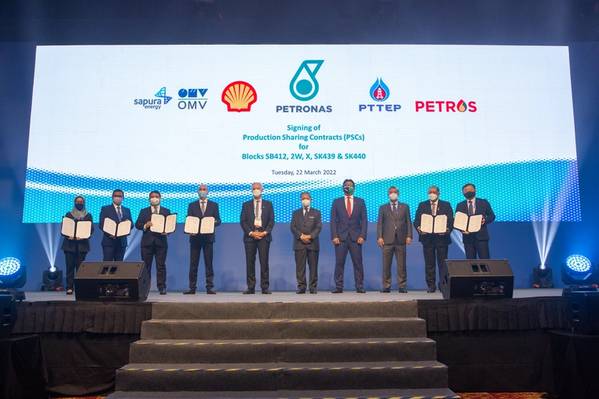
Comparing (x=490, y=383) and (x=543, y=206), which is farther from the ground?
(x=543, y=206)

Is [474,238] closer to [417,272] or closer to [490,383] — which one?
[417,272]

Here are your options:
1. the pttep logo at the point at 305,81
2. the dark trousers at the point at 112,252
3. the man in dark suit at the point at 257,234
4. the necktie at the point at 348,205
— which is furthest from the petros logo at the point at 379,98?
the dark trousers at the point at 112,252

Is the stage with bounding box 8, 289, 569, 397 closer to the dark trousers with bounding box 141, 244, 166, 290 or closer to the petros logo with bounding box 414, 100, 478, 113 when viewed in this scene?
the dark trousers with bounding box 141, 244, 166, 290

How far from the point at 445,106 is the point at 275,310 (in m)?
4.42

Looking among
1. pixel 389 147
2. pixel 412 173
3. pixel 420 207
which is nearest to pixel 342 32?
pixel 389 147

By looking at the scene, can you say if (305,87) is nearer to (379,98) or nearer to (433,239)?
(379,98)

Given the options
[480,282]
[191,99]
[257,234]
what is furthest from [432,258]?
[191,99]

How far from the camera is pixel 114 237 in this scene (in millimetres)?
5926

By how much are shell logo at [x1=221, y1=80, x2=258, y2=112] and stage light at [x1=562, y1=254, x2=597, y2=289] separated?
198 inches

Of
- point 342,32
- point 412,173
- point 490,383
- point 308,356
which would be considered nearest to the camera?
point 308,356

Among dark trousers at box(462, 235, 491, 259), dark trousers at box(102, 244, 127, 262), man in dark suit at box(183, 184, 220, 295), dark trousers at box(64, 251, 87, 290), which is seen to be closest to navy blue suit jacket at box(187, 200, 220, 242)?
man in dark suit at box(183, 184, 220, 295)

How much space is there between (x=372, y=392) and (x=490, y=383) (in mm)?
1377

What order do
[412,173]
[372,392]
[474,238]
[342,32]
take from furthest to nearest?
[342,32] < [412,173] < [474,238] < [372,392]

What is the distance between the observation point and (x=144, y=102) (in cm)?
702
